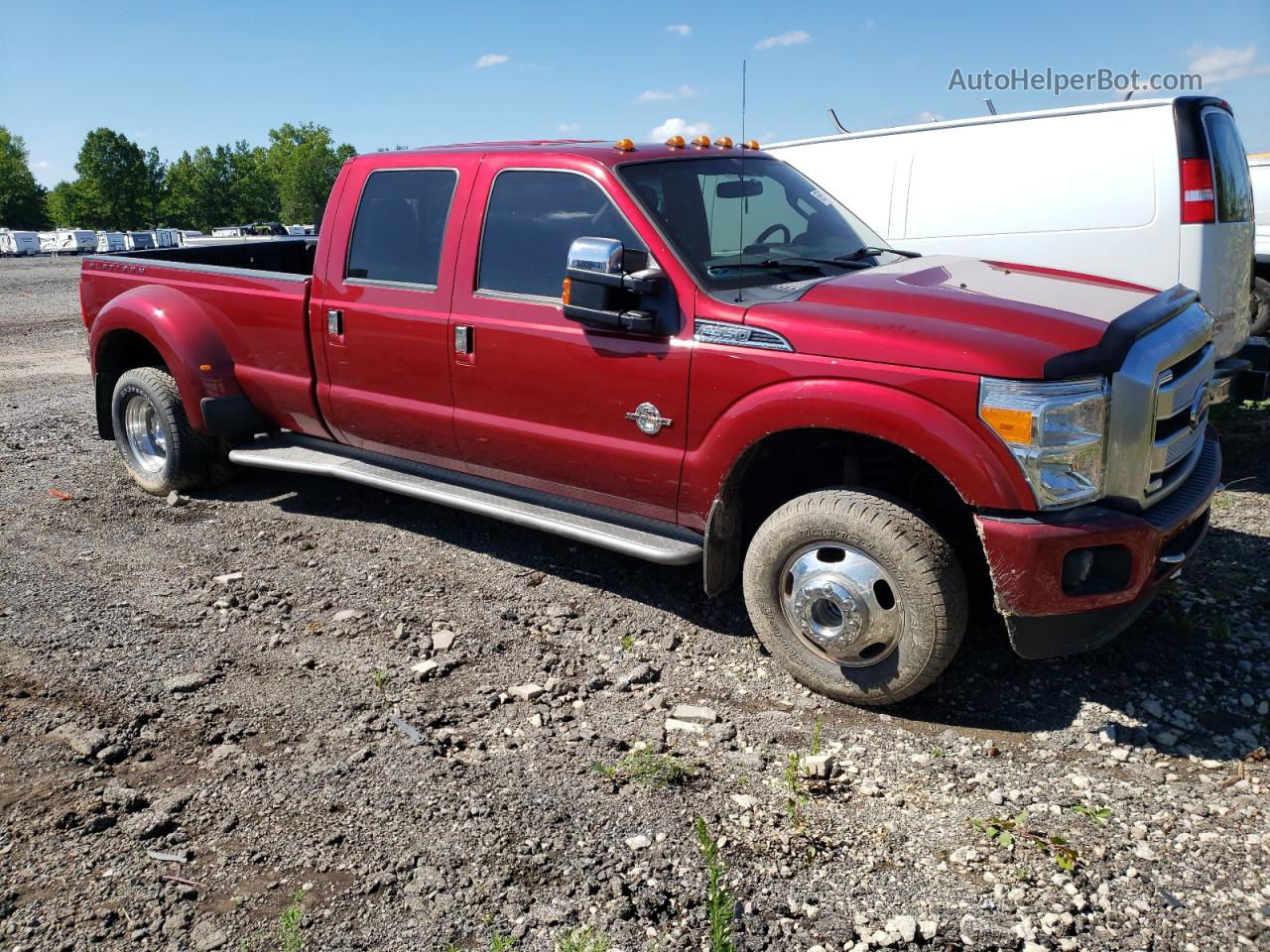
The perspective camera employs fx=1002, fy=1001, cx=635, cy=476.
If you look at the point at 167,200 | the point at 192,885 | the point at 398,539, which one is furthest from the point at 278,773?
the point at 167,200

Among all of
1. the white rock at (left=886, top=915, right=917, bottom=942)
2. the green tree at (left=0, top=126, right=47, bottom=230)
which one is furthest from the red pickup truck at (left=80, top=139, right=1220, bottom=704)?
the green tree at (left=0, top=126, right=47, bottom=230)

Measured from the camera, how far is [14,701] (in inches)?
152

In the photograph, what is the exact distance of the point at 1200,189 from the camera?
19.1ft

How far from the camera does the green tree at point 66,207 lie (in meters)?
91.0

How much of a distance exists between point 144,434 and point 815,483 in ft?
14.8

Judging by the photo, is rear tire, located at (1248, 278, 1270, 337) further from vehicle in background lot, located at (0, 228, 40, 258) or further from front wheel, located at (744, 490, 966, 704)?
vehicle in background lot, located at (0, 228, 40, 258)

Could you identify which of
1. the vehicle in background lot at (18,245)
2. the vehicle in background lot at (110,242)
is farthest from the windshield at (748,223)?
the vehicle in background lot at (18,245)

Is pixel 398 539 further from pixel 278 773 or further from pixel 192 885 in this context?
pixel 192 885

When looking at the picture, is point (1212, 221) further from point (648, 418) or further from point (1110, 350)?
point (648, 418)

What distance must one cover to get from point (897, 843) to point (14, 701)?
10.8ft

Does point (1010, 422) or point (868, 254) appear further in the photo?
point (868, 254)

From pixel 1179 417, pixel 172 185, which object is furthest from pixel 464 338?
pixel 172 185

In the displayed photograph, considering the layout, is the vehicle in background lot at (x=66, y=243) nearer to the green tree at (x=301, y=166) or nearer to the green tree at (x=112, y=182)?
the green tree at (x=112, y=182)

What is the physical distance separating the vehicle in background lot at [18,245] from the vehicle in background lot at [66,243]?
0.95 meters
